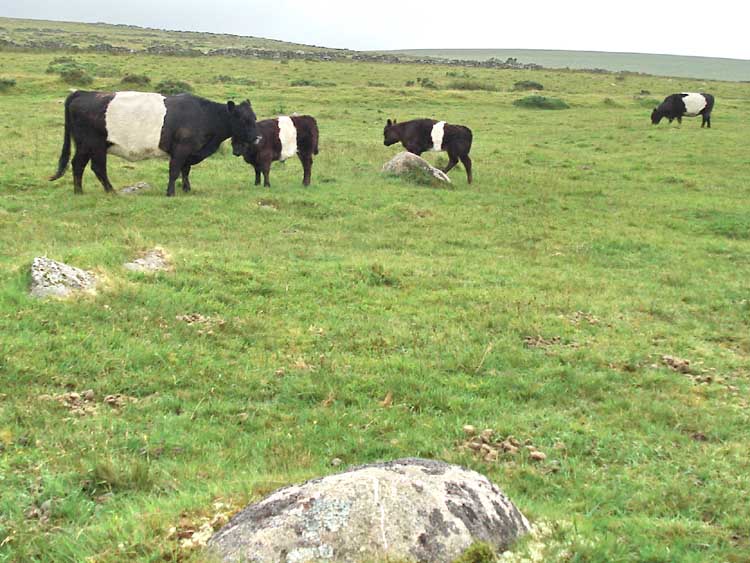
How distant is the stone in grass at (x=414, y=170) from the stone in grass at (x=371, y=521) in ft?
50.9

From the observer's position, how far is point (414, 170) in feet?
61.3

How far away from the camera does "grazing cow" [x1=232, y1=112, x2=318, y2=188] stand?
53.9 ft

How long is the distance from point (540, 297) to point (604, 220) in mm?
6541

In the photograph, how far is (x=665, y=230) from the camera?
14977 millimetres

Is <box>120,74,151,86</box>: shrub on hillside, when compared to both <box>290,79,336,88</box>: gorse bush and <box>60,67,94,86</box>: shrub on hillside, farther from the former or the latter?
<box>290,79,336,88</box>: gorse bush

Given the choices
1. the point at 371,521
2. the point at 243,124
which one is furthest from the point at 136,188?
the point at 371,521

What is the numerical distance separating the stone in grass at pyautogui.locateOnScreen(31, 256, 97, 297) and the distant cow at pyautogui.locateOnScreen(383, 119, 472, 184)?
41.9ft

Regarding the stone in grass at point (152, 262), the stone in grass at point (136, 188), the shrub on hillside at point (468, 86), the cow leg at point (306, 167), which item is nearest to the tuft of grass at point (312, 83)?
the shrub on hillside at point (468, 86)

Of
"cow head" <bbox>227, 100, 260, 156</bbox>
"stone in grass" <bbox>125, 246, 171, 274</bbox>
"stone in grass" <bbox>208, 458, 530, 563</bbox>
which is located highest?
"cow head" <bbox>227, 100, 260, 156</bbox>

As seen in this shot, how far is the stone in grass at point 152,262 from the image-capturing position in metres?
9.34

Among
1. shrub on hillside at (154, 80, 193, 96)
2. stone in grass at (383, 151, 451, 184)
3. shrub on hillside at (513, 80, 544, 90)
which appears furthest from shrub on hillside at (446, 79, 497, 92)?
stone in grass at (383, 151, 451, 184)

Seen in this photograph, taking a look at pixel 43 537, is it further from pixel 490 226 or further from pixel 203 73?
pixel 203 73

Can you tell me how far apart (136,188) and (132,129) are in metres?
1.43

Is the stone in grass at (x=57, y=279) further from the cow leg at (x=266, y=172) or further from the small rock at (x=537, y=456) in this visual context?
the cow leg at (x=266, y=172)
